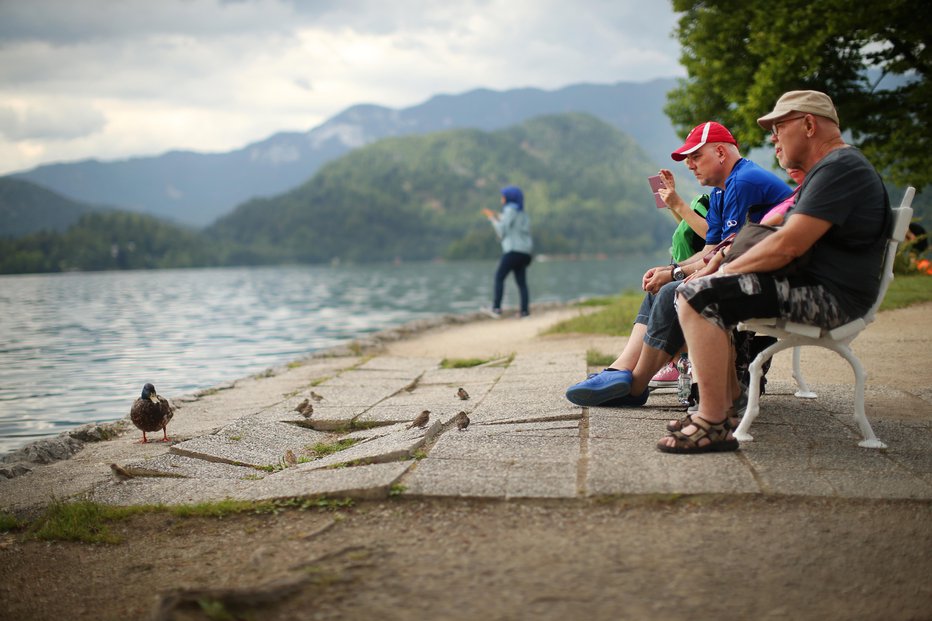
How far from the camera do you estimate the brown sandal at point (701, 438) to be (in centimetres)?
398

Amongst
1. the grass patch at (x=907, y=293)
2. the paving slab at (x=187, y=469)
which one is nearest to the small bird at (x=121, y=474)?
the paving slab at (x=187, y=469)

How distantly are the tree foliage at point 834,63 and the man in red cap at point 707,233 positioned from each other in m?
13.3

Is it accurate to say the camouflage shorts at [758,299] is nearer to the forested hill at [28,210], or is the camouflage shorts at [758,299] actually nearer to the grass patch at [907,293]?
the grass patch at [907,293]

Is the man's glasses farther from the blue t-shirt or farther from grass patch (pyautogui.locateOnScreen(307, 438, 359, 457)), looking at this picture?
grass patch (pyautogui.locateOnScreen(307, 438, 359, 457))

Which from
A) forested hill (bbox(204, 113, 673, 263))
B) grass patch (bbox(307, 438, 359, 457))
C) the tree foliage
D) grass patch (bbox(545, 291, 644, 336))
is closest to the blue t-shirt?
grass patch (bbox(307, 438, 359, 457))

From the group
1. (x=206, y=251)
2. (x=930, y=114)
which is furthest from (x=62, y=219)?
(x=930, y=114)

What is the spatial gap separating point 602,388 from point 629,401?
31 cm

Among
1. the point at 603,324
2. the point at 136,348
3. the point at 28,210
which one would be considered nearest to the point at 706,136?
the point at 603,324

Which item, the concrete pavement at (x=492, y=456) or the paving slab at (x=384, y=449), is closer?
the concrete pavement at (x=492, y=456)

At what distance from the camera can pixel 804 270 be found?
3945 millimetres

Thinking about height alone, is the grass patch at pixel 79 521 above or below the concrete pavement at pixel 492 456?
below

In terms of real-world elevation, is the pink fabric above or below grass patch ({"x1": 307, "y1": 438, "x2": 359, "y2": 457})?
above

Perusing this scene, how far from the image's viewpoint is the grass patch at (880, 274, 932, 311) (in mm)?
12055

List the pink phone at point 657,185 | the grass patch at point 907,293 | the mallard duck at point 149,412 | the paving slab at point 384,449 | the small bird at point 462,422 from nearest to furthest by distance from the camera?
the paving slab at point 384,449
the small bird at point 462,422
the pink phone at point 657,185
the mallard duck at point 149,412
the grass patch at point 907,293
